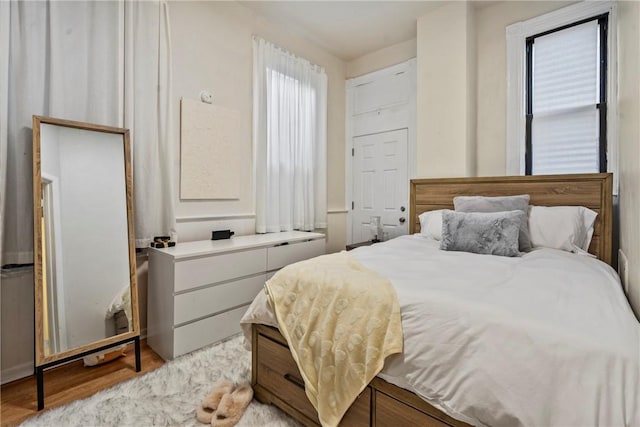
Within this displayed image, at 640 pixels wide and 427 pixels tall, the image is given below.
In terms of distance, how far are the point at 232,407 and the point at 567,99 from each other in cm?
344

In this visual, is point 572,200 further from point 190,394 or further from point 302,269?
point 190,394

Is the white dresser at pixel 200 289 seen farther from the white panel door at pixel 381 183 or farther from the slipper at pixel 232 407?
the white panel door at pixel 381 183

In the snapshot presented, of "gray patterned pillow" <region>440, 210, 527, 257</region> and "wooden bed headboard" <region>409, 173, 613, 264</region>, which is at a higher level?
"wooden bed headboard" <region>409, 173, 613, 264</region>

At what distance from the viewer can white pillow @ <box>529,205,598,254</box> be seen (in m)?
2.10

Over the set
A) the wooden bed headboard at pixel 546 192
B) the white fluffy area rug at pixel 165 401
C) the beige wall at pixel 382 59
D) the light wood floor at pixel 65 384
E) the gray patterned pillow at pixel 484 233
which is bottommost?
the light wood floor at pixel 65 384

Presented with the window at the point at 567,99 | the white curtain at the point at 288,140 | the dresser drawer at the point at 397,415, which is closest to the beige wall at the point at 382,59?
the white curtain at the point at 288,140

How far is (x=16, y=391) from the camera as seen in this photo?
5.71ft

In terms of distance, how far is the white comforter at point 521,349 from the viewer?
2.48 feet

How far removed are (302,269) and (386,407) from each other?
0.66 metres

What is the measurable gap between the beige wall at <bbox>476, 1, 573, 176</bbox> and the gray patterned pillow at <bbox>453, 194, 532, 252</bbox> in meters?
0.70

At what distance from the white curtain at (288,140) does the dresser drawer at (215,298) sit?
746 millimetres

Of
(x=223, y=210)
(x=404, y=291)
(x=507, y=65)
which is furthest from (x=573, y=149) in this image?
(x=223, y=210)

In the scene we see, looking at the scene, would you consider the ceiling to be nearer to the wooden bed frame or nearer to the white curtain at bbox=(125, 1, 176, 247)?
the white curtain at bbox=(125, 1, 176, 247)

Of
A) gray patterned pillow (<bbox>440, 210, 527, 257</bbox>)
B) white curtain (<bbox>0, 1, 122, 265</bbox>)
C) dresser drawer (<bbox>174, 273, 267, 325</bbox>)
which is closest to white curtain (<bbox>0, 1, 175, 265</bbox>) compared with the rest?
white curtain (<bbox>0, 1, 122, 265</bbox>)
